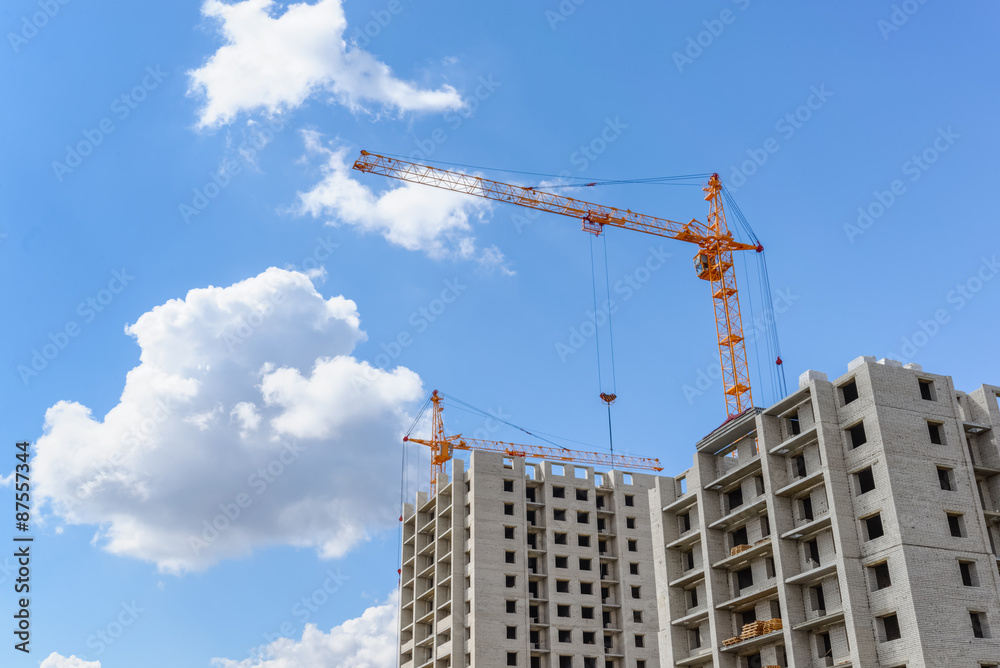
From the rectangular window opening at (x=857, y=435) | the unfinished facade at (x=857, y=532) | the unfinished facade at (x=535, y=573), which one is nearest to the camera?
the unfinished facade at (x=857, y=532)

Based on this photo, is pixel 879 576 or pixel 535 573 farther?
pixel 535 573

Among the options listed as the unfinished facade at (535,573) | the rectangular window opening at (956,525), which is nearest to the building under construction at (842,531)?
the rectangular window opening at (956,525)

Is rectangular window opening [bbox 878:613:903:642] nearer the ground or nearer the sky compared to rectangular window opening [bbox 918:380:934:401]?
nearer the ground

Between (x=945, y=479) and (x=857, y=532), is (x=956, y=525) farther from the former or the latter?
(x=857, y=532)

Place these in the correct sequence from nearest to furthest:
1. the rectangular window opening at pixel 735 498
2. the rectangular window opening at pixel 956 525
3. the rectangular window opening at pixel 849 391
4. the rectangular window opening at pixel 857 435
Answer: the rectangular window opening at pixel 956 525 → the rectangular window opening at pixel 857 435 → the rectangular window opening at pixel 849 391 → the rectangular window opening at pixel 735 498

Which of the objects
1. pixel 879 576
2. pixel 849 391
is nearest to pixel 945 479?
pixel 879 576

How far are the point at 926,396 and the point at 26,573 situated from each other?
52.4 metres

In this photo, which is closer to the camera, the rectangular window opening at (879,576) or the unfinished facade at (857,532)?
the unfinished facade at (857,532)

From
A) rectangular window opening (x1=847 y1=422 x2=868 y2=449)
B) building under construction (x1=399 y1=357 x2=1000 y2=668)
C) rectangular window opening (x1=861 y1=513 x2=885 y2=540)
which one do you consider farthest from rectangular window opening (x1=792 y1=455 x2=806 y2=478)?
rectangular window opening (x1=861 y1=513 x2=885 y2=540)

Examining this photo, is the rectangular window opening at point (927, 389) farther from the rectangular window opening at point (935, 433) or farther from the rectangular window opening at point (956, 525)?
the rectangular window opening at point (956, 525)

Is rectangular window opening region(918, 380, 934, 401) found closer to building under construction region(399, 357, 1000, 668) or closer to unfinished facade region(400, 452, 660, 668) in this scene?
building under construction region(399, 357, 1000, 668)

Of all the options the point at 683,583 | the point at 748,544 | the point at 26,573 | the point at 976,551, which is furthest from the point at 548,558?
the point at 26,573

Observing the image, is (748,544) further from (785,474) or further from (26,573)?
(26,573)

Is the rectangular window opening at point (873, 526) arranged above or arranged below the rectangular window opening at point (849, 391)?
below
